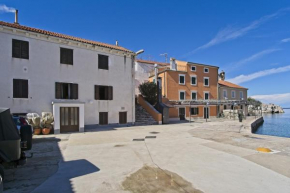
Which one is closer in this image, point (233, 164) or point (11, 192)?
point (11, 192)

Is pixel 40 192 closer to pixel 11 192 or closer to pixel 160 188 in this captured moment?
pixel 11 192

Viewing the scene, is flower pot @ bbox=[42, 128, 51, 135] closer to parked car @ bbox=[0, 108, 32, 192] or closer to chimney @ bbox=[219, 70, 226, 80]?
parked car @ bbox=[0, 108, 32, 192]

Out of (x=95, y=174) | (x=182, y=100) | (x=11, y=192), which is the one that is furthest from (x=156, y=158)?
(x=182, y=100)

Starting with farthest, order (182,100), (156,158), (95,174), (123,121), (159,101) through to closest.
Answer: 1. (182,100)
2. (159,101)
3. (123,121)
4. (156,158)
5. (95,174)

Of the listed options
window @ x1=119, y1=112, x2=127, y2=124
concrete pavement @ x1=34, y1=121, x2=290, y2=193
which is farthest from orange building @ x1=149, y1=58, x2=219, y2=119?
concrete pavement @ x1=34, y1=121, x2=290, y2=193

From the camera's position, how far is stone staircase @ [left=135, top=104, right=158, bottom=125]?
2131cm

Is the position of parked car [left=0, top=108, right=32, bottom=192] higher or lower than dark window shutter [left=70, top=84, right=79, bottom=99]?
lower

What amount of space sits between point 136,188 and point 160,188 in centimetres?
59

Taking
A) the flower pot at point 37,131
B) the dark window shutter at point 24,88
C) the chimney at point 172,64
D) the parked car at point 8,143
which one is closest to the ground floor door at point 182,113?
the chimney at point 172,64

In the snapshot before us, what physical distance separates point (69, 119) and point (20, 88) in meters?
4.51

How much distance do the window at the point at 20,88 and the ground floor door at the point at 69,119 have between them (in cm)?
311

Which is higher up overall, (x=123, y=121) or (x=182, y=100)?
(x=182, y=100)

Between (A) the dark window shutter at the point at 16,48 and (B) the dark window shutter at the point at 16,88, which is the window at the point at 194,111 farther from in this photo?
(A) the dark window shutter at the point at 16,48

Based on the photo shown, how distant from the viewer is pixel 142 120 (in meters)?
21.8
